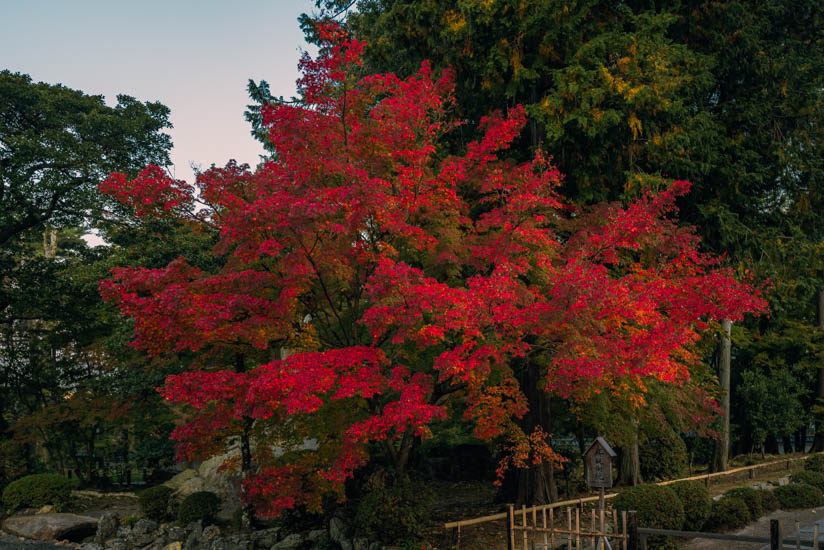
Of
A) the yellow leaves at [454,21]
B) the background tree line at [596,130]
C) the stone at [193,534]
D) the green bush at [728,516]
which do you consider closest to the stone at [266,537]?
the stone at [193,534]

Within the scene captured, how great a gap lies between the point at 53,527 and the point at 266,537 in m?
7.28

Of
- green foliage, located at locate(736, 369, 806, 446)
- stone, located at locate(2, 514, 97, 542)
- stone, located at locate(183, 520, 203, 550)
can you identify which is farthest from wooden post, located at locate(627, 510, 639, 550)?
green foliage, located at locate(736, 369, 806, 446)

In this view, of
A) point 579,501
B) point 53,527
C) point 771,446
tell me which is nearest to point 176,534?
point 53,527

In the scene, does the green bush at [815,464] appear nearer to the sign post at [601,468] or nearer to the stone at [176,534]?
the sign post at [601,468]

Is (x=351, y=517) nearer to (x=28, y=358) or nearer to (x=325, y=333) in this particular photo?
(x=325, y=333)

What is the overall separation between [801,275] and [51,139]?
23764 mm

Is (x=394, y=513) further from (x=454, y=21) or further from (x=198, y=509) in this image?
(x=454, y=21)

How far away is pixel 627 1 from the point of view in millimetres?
14406

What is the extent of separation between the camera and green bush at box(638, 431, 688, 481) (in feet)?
62.7

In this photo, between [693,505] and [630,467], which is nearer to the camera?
[693,505]

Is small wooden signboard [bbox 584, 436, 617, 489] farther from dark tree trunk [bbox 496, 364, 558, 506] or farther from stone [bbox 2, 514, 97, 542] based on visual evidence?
stone [bbox 2, 514, 97, 542]

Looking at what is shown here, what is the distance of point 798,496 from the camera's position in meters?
14.8

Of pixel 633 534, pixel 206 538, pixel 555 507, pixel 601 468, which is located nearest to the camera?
pixel 633 534

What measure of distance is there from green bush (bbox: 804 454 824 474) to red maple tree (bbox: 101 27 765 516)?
36.4ft
